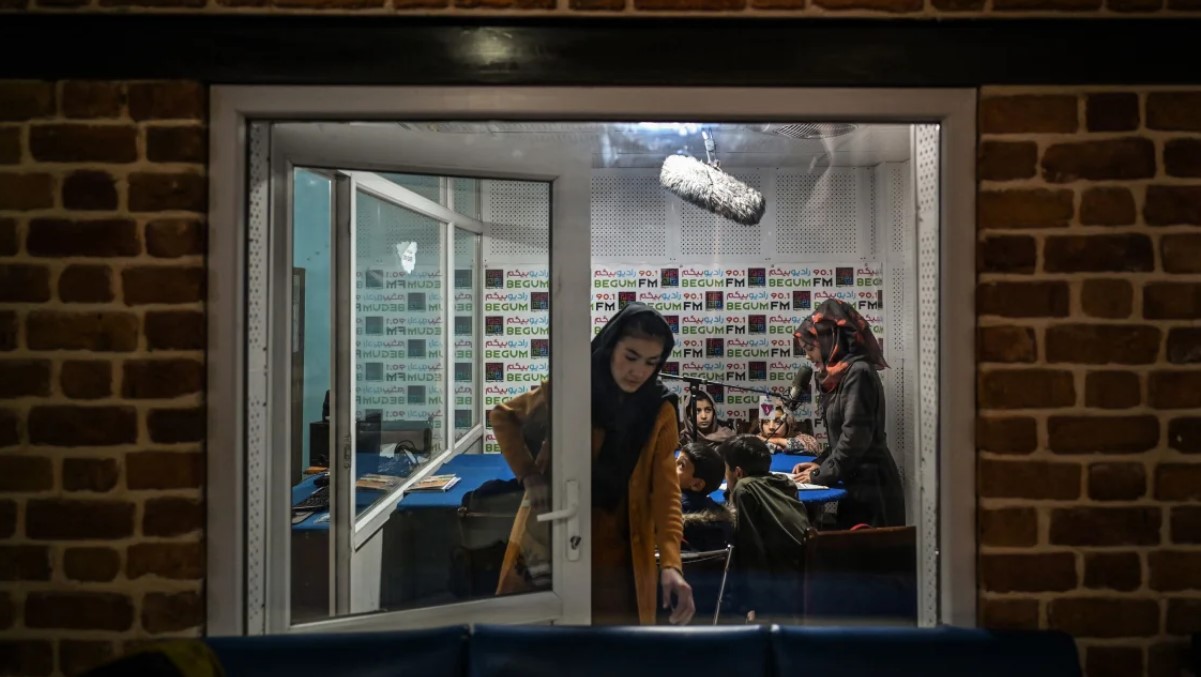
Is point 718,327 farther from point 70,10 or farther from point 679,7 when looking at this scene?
point 70,10

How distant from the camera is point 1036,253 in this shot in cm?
156

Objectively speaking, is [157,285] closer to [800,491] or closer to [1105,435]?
[1105,435]

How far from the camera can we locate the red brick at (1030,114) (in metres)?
1.56

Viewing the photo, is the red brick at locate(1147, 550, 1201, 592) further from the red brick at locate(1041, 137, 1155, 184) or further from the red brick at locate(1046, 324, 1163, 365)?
the red brick at locate(1041, 137, 1155, 184)

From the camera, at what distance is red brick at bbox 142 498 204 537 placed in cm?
157

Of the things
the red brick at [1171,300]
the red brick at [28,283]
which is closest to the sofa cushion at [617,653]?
the red brick at [1171,300]

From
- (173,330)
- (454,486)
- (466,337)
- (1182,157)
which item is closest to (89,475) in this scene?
(173,330)

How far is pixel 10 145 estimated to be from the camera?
157 centimetres

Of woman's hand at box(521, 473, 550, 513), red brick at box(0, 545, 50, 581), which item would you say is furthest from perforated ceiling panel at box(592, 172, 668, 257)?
red brick at box(0, 545, 50, 581)

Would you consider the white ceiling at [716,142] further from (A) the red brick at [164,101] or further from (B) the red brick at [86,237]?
(B) the red brick at [86,237]

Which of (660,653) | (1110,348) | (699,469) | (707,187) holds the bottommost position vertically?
(660,653)

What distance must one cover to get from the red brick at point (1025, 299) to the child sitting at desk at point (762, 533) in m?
1.36

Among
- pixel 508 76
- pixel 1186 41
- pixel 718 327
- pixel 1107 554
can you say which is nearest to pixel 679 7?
pixel 508 76

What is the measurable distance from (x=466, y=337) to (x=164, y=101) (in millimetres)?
1052
